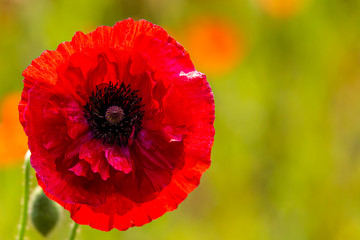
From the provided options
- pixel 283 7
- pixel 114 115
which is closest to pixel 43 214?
pixel 114 115

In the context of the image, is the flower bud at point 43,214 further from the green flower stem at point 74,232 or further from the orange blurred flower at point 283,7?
the orange blurred flower at point 283,7

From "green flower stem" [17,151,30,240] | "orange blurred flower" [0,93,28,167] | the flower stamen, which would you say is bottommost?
"green flower stem" [17,151,30,240]

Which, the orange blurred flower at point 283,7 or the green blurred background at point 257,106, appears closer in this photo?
the green blurred background at point 257,106

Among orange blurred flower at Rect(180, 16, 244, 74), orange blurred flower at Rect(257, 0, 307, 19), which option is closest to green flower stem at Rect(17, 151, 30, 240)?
orange blurred flower at Rect(180, 16, 244, 74)

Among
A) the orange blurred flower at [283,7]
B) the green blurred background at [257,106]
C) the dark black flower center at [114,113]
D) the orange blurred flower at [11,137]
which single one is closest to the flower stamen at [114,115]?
the dark black flower center at [114,113]

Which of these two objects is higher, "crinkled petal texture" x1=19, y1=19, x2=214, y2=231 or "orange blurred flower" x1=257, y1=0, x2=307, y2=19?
"orange blurred flower" x1=257, y1=0, x2=307, y2=19

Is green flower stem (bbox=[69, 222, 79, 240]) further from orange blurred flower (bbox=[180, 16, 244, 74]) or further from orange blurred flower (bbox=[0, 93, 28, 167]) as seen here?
orange blurred flower (bbox=[180, 16, 244, 74])

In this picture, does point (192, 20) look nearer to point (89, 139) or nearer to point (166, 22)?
point (166, 22)
